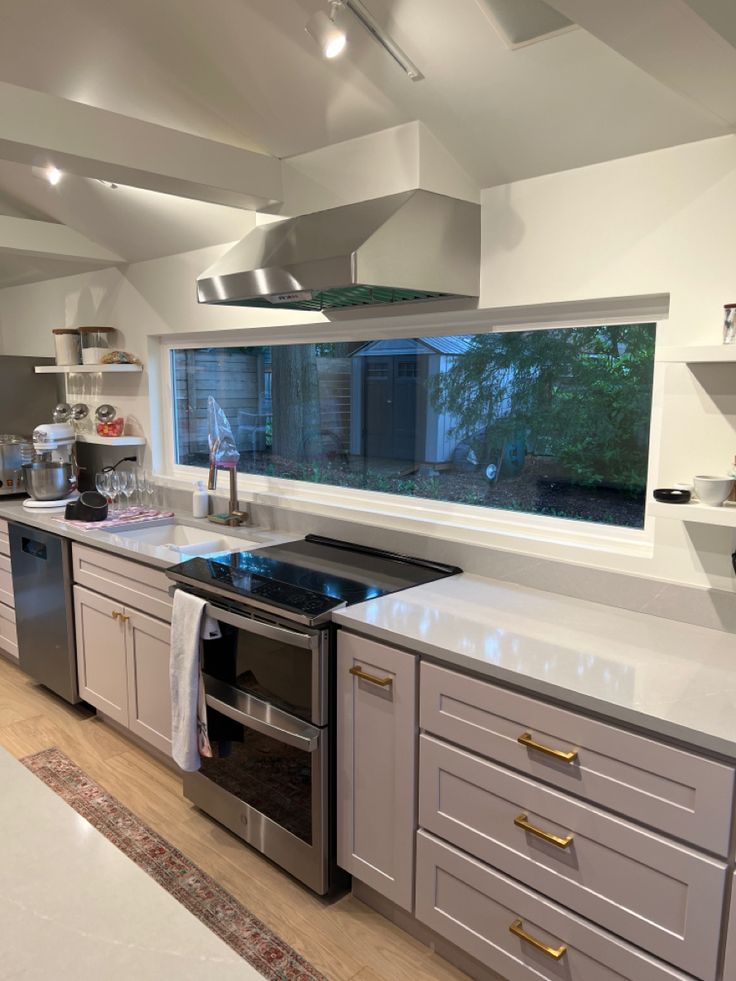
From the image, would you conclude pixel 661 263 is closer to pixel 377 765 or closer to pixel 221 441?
pixel 377 765

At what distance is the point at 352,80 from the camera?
215 cm

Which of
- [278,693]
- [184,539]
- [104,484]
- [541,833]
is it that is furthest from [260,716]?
[104,484]

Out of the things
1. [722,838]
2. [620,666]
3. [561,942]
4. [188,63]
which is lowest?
[561,942]

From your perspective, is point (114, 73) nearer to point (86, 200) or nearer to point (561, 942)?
point (86, 200)

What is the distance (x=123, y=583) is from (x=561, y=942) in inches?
78.5

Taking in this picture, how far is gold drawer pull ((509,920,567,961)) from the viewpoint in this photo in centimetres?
165

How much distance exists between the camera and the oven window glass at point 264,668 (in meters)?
2.10

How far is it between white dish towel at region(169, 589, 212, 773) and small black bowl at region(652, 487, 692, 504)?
4.58 ft

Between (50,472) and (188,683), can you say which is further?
(50,472)

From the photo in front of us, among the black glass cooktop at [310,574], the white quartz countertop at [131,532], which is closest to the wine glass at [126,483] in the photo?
the white quartz countertop at [131,532]

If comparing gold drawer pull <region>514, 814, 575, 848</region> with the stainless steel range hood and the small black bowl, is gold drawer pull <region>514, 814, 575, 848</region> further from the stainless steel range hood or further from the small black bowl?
the stainless steel range hood

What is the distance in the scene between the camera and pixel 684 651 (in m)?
1.79

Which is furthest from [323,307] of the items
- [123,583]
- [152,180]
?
[123,583]

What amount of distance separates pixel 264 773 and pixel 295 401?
5.60 ft
